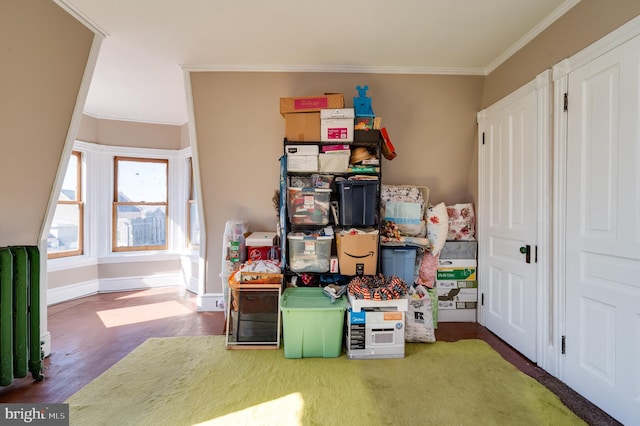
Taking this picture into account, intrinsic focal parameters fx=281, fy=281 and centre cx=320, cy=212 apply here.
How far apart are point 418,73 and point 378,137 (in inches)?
40.2

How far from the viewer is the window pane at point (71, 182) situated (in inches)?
157

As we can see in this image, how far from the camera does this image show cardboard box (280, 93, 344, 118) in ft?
8.45

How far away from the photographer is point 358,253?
8.45ft

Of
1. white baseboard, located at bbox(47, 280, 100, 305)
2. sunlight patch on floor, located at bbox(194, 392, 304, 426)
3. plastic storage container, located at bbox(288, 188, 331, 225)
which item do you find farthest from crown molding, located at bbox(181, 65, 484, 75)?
white baseboard, located at bbox(47, 280, 100, 305)

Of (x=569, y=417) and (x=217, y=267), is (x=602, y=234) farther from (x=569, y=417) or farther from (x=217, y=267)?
(x=217, y=267)

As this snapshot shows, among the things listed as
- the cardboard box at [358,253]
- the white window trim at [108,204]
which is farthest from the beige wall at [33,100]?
the cardboard box at [358,253]

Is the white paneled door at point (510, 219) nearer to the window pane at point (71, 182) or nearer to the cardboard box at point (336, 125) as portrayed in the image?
the cardboard box at point (336, 125)

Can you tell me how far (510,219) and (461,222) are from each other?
0.51 metres

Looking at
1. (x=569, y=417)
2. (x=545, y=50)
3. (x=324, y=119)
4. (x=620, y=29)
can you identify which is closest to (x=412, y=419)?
(x=569, y=417)

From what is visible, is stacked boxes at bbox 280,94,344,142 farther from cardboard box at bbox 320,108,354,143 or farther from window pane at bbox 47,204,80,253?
window pane at bbox 47,204,80,253

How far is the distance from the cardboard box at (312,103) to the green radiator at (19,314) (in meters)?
2.22

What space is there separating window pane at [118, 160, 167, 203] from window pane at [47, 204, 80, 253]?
610 millimetres

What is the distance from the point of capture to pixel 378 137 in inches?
104

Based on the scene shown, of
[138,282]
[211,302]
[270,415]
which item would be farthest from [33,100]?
[138,282]
